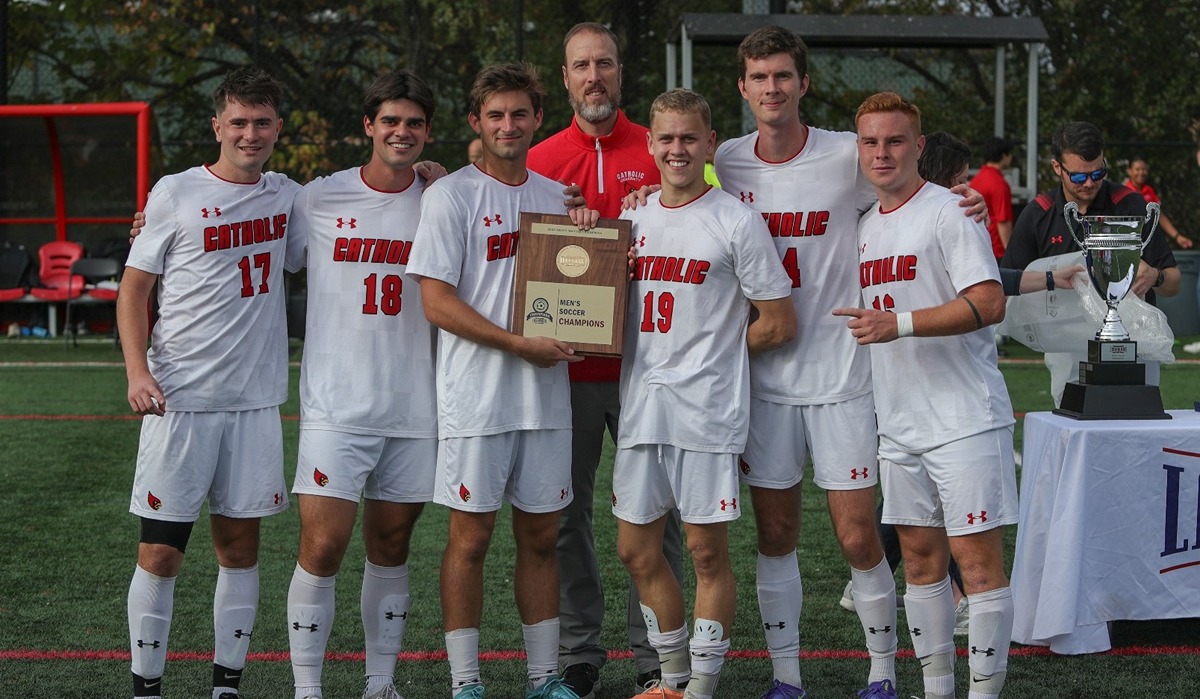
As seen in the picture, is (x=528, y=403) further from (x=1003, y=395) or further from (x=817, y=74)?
(x=817, y=74)

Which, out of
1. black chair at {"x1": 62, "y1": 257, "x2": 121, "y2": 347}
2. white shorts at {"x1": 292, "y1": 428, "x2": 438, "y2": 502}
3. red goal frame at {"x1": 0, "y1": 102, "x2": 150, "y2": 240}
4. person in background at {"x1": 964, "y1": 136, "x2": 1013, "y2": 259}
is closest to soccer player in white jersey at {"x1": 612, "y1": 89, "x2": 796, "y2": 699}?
white shorts at {"x1": 292, "y1": 428, "x2": 438, "y2": 502}

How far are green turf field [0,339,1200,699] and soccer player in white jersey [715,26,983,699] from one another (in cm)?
43

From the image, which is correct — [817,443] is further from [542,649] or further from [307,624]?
[307,624]

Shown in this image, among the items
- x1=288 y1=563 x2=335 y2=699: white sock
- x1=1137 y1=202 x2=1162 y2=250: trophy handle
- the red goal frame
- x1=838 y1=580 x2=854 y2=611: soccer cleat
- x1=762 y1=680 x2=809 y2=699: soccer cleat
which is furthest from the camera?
the red goal frame

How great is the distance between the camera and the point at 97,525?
6457 mm

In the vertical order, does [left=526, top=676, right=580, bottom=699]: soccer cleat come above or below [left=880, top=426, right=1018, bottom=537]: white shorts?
below

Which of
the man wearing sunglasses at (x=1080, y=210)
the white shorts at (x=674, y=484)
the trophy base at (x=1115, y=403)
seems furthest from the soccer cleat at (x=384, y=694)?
the man wearing sunglasses at (x=1080, y=210)

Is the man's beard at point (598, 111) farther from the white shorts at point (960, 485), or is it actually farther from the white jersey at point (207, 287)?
the white shorts at point (960, 485)

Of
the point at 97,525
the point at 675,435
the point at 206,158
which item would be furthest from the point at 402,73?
the point at 206,158

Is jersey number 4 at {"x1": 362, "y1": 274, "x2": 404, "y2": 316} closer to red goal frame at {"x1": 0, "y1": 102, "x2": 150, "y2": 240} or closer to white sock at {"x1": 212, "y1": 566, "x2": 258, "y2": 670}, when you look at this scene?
white sock at {"x1": 212, "y1": 566, "x2": 258, "y2": 670}

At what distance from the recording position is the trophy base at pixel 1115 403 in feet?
14.6

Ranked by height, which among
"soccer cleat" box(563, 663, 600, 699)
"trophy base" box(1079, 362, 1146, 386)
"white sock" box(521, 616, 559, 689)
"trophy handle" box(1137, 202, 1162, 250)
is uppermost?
"trophy handle" box(1137, 202, 1162, 250)

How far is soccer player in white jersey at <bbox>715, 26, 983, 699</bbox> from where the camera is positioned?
388 centimetres

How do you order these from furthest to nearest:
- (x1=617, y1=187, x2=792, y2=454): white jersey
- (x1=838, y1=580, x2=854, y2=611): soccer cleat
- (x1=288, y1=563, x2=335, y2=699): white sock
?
(x1=838, y1=580, x2=854, y2=611): soccer cleat → (x1=288, y1=563, x2=335, y2=699): white sock → (x1=617, y1=187, x2=792, y2=454): white jersey
